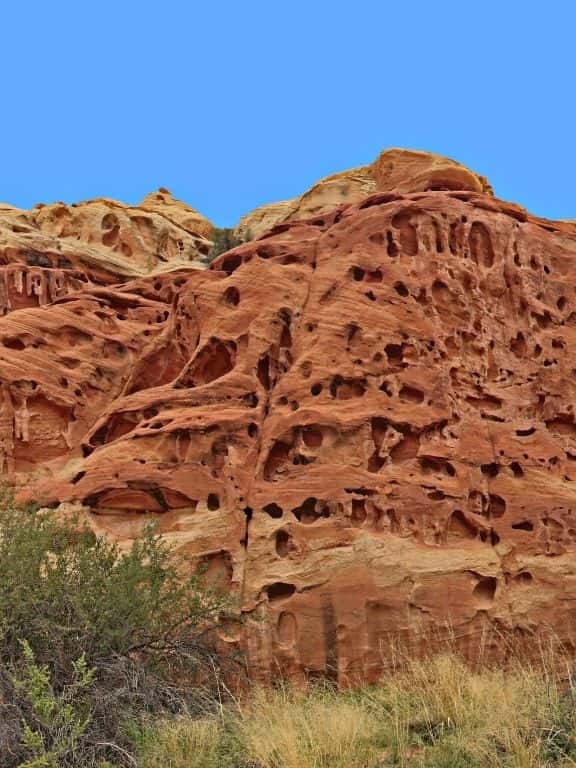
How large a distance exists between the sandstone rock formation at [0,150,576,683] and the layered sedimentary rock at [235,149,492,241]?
228 cm

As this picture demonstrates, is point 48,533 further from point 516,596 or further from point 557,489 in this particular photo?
point 557,489

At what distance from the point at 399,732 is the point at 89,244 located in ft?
64.4

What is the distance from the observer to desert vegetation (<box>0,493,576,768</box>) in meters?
7.29

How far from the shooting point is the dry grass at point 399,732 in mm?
7070

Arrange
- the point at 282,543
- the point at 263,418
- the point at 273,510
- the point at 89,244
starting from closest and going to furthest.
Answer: the point at 282,543 < the point at 273,510 < the point at 263,418 < the point at 89,244

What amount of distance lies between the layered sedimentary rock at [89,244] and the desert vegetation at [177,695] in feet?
35.1

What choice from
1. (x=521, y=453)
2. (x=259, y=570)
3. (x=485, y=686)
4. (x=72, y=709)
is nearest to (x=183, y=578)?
(x=259, y=570)

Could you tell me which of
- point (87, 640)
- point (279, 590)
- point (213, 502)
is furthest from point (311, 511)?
point (87, 640)

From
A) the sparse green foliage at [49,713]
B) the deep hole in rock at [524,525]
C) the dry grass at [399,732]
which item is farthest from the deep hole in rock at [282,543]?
the sparse green foliage at [49,713]

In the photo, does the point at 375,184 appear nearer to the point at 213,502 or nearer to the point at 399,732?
the point at 213,502

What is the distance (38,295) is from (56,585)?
481 inches

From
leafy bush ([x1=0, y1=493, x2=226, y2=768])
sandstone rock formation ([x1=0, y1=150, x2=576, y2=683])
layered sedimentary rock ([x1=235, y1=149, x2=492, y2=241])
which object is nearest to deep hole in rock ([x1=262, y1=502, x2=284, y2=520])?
sandstone rock formation ([x1=0, y1=150, x2=576, y2=683])

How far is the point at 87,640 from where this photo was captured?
341 inches

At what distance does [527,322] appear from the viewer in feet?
41.6
